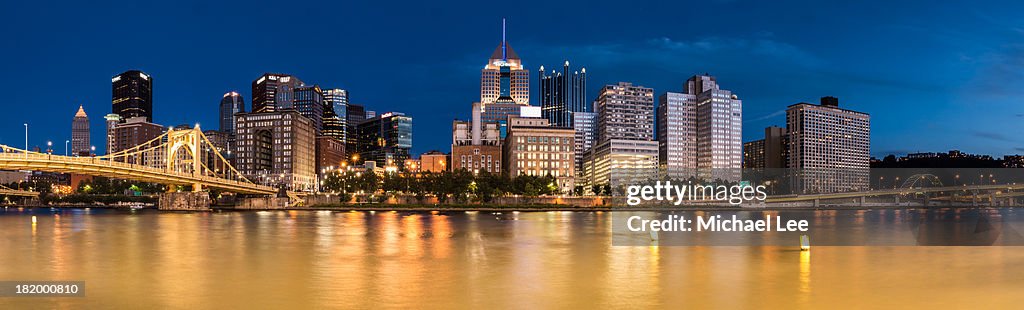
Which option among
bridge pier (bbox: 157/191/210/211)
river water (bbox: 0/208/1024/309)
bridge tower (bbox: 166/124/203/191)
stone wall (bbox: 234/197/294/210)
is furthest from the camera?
stone wall (bbox: 234/197/294/210)

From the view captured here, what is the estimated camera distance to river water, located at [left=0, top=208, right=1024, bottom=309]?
21.5 metres

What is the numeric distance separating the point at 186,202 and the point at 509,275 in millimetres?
127368

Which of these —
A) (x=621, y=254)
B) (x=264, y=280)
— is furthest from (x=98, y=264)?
(x=621, y=254)

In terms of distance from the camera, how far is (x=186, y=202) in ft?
458

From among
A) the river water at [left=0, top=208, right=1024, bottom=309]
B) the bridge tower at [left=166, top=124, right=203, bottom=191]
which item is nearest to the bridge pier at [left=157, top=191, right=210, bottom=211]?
the bridge tower at [left=166, top=124, right=203, bottom=191]

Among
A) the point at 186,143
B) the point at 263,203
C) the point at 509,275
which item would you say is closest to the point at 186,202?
the point at 186,143

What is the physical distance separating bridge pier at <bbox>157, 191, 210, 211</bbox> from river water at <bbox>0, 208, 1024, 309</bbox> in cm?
9900

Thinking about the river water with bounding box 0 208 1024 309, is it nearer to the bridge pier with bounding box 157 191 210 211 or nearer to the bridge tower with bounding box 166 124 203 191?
the bridge pier with bounding box 157 191 210 211

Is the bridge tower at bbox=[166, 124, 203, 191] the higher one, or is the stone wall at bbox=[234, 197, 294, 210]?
the bridge tower at bbox=[166, 124, 203, 191]

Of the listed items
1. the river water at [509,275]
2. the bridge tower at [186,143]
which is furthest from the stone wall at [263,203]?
the river water at [509,275]

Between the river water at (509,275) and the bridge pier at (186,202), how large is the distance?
325ft

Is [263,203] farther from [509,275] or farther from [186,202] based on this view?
[509,275]

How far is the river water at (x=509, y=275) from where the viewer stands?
2150 centimetres

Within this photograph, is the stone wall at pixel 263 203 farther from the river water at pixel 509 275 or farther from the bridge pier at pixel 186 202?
the river water at pixel 509 275
